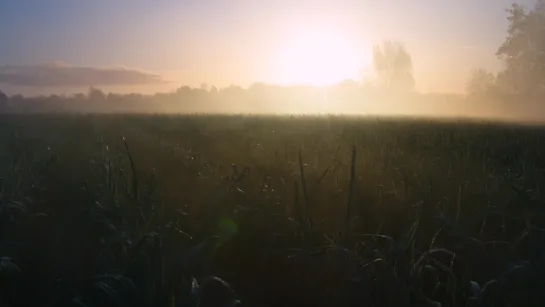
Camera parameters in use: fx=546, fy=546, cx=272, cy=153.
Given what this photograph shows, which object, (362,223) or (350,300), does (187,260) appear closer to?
(350,300)

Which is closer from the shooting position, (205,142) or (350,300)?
(350,300)

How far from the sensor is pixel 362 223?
4.66 meters

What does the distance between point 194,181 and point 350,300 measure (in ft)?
10.8

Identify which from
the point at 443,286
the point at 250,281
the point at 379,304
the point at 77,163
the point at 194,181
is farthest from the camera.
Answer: the point at 77,163

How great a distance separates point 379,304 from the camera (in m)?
3.10

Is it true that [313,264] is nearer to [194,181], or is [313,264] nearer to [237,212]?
[237,212]

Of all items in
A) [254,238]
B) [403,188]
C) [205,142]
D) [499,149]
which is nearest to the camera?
[254,238]

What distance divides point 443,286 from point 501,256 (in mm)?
646

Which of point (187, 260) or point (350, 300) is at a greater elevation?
point (187, 260)

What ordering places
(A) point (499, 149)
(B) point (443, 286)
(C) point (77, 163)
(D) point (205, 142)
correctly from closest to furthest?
1. (B) point (443, 286)
2. (C) point (77, 163)
3. (A) point (499, 149)
4. (D) point (205, 142)

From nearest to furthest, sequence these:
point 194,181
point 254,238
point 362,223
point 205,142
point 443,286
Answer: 1. point 443,286
2. point 254,238
3. point 362,223
4. point 194,181
5. point 205,142

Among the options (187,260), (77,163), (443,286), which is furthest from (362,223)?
(77,163)

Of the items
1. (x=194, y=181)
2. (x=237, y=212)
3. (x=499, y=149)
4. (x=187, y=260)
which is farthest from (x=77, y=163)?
(x=499, y=149)

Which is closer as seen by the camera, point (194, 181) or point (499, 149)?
point (194, 181)
